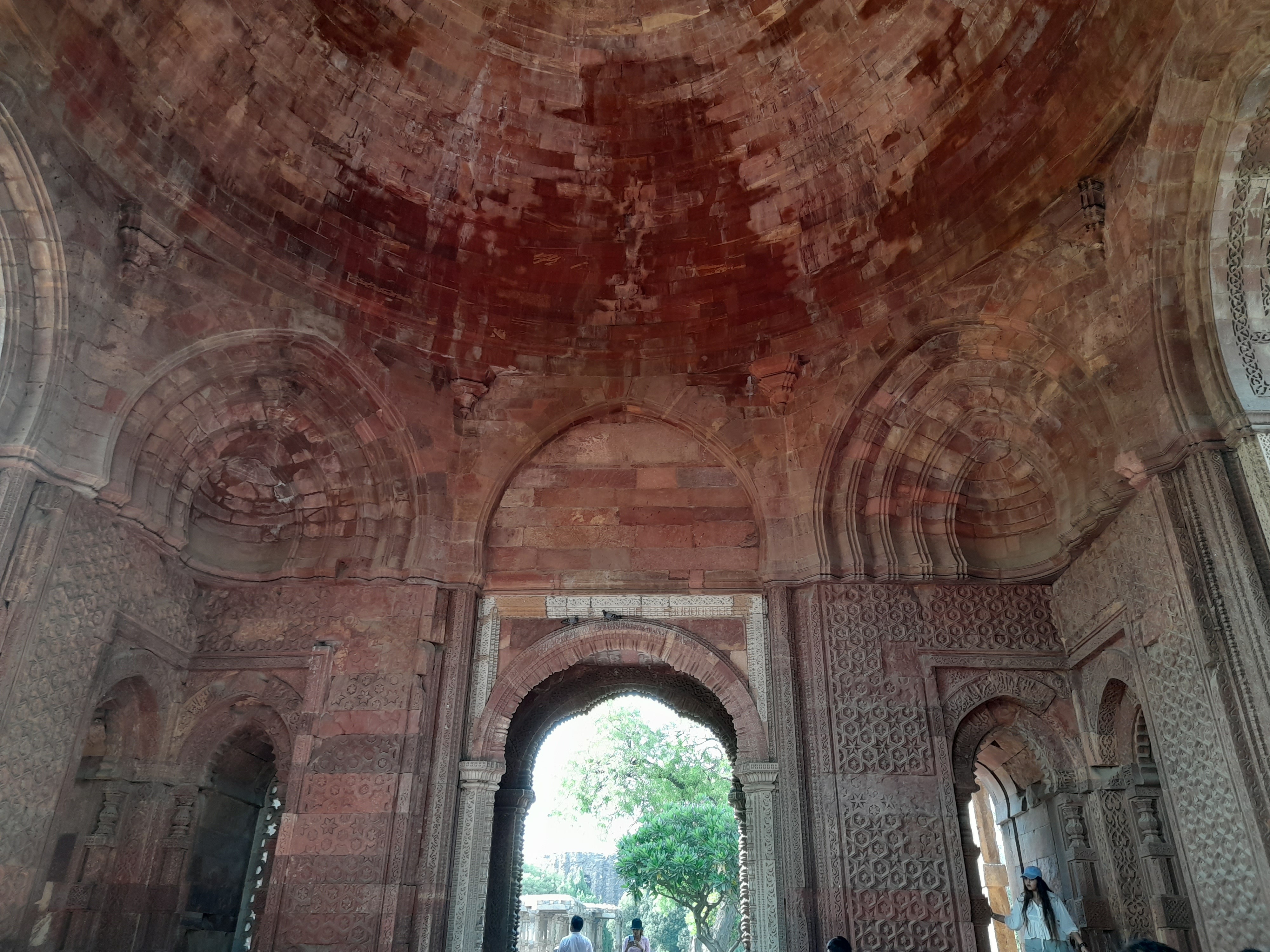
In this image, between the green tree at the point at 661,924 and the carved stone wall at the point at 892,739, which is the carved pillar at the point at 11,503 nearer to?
the carved stone wall at the point at 892,739

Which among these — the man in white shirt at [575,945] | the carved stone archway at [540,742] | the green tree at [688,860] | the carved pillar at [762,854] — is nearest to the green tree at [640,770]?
the green tree at [688,860]

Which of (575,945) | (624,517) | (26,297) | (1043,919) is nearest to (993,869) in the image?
(1043,919)

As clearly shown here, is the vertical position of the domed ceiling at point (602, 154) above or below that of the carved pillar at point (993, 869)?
above

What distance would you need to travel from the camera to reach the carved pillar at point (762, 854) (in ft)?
24.5

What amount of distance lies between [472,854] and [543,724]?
3085mm

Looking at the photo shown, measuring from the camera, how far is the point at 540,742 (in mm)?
10914

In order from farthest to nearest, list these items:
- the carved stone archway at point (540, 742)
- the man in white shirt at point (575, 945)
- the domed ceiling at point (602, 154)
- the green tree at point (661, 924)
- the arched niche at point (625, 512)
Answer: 1. the green tree at point (661, 924)
2. the arched niche at point (625, 512)
3. the man in white shirt at point (575, 945)
4. the domed ceiling at point (602, 154)
5. the carved stone archway at point (540, 742)

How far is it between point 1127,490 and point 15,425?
878 cm

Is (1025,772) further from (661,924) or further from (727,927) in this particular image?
(661,924)

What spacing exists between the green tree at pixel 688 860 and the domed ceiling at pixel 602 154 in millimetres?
13943

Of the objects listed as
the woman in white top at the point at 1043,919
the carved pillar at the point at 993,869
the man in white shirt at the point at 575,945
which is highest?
the carved pillar at the point at 993,869

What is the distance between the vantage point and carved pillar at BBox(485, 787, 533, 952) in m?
9.83

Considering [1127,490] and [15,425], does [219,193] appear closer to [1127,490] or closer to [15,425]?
[15,425]

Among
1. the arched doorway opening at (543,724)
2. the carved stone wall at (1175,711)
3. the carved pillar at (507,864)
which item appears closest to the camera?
the carved stone wall at (1175,711)
